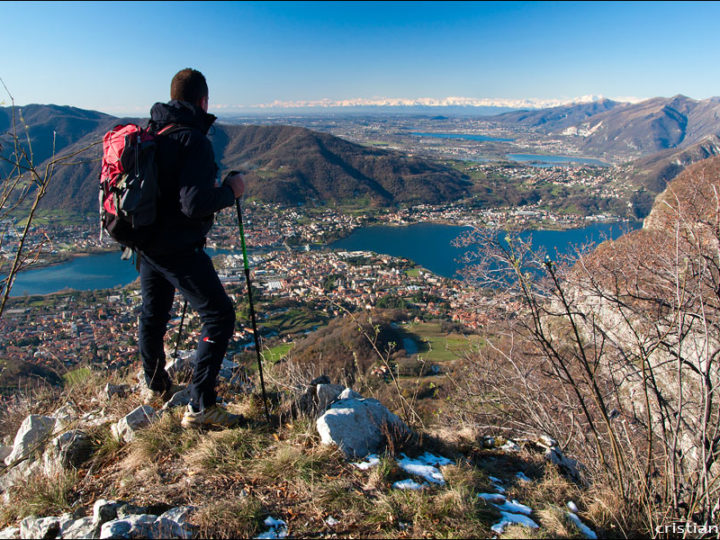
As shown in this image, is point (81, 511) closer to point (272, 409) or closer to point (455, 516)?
point (272, 409)

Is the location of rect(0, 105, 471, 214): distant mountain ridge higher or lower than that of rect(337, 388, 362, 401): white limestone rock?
higher

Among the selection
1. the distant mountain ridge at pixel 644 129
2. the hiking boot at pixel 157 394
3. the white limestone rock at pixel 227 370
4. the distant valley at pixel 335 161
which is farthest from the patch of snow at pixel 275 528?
the distant mountain ridge at pixel 644 129

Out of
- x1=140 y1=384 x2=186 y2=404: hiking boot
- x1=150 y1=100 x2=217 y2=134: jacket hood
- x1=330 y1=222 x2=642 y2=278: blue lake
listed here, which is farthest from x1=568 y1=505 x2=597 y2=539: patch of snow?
x1=330 y1=222 x2=642 y2=278: blue lake

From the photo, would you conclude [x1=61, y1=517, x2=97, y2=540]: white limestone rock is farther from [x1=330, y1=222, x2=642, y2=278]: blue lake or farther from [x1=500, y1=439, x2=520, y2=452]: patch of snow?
[x1=330, y1=222, x2=642, y2=278]: blue lake

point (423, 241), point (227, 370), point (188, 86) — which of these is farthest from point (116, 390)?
point (423, 241)

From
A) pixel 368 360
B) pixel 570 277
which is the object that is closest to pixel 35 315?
pixel 368 360
